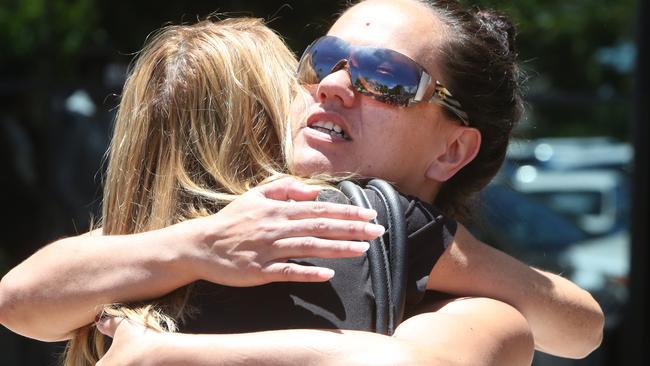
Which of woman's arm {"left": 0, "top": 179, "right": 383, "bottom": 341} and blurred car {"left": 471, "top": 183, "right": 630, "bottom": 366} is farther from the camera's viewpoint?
blurred car {"left": 471, "top": 183, "right": 630, "bottom": 366}

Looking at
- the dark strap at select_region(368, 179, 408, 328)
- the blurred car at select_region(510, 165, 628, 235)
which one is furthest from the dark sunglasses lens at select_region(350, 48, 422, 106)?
the blurred car at select_region(510, 165, 628, 235)

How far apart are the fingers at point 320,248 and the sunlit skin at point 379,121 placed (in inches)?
11.9

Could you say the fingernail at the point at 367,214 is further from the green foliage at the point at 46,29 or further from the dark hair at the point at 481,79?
the green foliage at the point at 46,29

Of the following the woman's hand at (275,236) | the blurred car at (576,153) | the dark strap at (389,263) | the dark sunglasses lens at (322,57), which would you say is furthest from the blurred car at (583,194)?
the woman's hand at (275,236)

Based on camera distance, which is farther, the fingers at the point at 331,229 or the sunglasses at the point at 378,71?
the sunglasses at the point at 378,71

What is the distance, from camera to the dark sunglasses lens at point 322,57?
1809mm

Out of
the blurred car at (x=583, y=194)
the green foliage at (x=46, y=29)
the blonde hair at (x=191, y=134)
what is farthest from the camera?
the blurred car at (x=583, y=194)

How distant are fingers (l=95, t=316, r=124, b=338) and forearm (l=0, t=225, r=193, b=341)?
0.09 ft

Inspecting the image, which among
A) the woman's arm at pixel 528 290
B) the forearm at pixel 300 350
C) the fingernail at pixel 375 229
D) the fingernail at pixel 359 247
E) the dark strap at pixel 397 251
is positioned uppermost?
the fingernail at pixel 375 229

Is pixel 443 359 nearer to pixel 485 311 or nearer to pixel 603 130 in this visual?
pixel 485 311

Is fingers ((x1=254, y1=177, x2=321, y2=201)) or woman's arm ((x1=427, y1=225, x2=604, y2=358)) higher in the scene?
fingers ((x1=254, y1=177, x2=321, y2=201))

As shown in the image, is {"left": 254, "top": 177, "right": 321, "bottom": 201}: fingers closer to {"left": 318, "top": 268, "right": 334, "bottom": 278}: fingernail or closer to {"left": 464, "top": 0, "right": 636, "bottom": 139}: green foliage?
{"left": 318, "top": 268, "right": 334, "bottom": 278}: fingernail

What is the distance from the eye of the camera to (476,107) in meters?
A: 1.88

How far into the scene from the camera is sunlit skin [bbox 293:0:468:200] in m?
1.76
